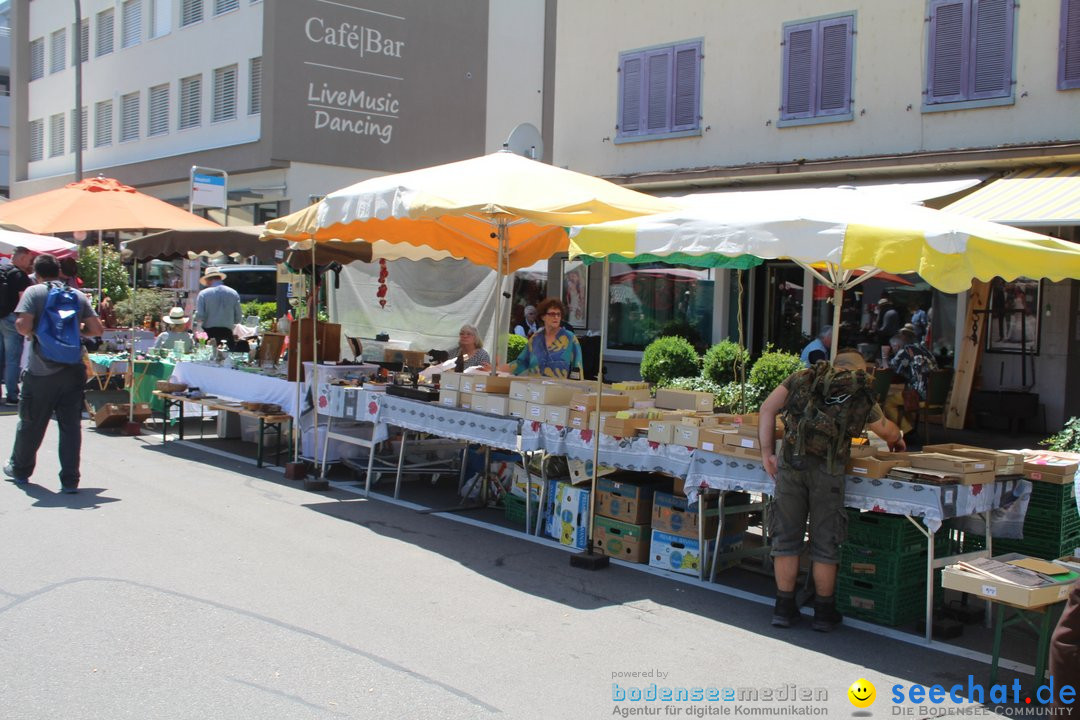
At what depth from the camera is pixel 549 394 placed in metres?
7.55

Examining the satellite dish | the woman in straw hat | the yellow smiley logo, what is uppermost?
the satellite dish

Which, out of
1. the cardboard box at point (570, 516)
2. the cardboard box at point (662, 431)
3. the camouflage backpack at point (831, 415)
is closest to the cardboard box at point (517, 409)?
the cardboard box at point (570, 516)

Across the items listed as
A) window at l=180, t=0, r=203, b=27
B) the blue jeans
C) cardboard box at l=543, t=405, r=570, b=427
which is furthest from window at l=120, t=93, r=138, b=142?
cardboard box at l=543, t=405, r=570, b=427

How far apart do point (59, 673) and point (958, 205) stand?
404 inches

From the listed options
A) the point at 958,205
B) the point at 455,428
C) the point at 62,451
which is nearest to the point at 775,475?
the point at 455,428

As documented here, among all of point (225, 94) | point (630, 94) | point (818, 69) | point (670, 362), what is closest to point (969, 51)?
point (818, 69)

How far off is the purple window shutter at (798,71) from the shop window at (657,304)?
2990mm

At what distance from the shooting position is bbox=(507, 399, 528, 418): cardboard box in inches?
303

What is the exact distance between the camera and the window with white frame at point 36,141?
36969 mm

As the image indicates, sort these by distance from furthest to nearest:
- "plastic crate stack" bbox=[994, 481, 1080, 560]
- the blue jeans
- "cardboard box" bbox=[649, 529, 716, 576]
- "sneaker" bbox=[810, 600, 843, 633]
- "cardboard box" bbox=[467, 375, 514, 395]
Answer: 1. the blue jeans
2. "cardboard box" bbox=[467, 375, 514, 395]
3. "cardboard box" bbox=[649, 529, 716, 576]
4. "plastic crate stack" bbox=[994, 481, 1080, 560]
5. "sneaker" bbox=[810, 600, 843, 633]

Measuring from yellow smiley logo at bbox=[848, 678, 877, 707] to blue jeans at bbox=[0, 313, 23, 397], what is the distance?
11556 millimetres

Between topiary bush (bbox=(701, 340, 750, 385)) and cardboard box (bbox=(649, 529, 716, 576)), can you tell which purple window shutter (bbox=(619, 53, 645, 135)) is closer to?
topiary bush (bbox=(701, 340, 750, 385))

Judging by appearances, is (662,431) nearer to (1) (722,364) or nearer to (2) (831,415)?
(2) (831,415)

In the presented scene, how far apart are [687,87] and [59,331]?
10.7 meters
